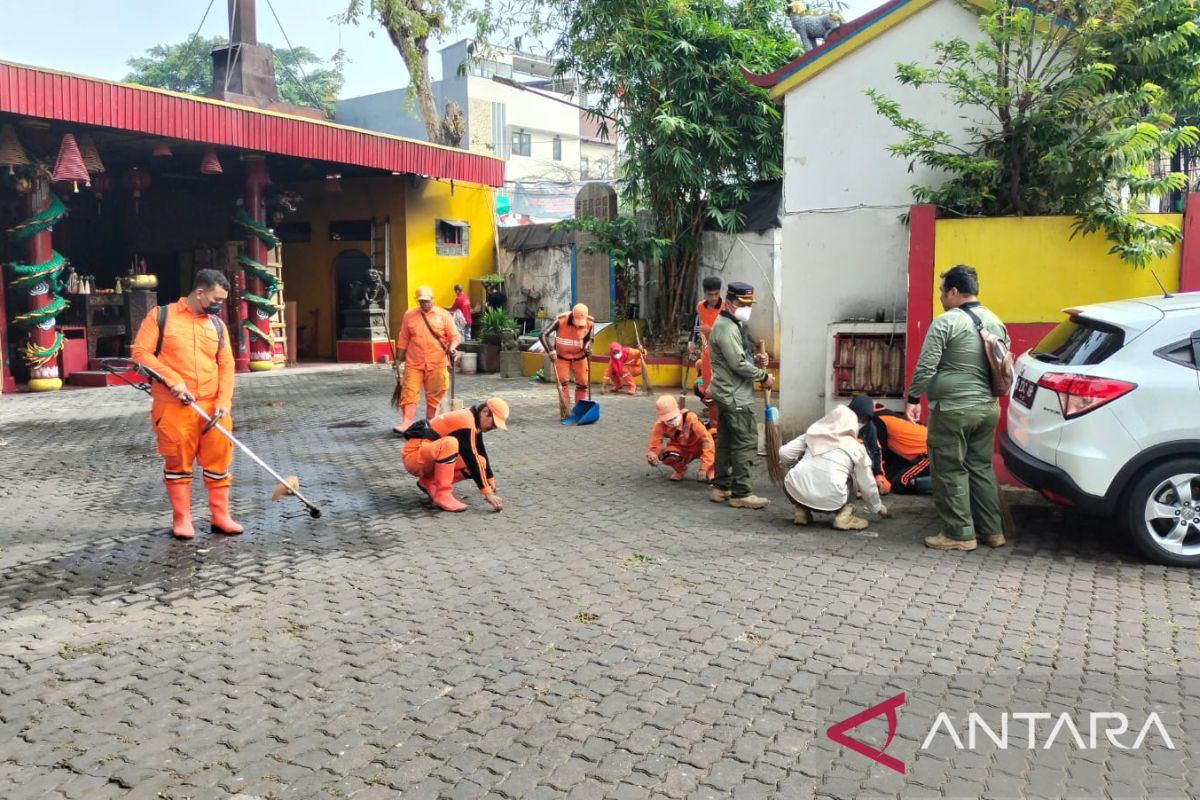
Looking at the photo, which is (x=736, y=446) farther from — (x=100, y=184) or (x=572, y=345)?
(x=100, y=184)

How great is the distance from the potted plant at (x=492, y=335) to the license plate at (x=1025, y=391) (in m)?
12.6

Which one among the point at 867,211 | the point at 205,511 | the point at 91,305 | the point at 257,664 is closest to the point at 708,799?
the point at 257,664

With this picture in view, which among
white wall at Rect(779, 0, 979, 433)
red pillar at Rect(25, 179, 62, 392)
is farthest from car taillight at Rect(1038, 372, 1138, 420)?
red pillar at Rect(25, 179, 62, 392)

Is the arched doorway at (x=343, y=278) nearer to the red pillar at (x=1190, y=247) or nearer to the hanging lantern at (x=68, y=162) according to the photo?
the hanging lantern at (x=68, y=162)

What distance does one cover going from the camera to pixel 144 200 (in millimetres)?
21094

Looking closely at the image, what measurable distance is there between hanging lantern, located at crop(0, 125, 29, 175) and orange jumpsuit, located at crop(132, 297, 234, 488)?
9.94 m

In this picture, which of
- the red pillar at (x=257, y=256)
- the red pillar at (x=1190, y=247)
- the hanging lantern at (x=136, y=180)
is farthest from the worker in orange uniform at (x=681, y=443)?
the hanging lantern at (x=136, y=180)

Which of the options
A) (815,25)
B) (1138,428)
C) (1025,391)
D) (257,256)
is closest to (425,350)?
(1025,391)

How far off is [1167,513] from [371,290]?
17250 millimetres

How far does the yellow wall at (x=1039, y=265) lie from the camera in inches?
324

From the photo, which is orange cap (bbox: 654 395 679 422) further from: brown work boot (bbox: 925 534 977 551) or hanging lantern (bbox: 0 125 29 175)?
hanging lantern (bbox: 0 125 29 175)

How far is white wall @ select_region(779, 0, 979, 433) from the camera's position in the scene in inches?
381

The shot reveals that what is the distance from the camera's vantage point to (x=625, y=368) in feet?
51.1

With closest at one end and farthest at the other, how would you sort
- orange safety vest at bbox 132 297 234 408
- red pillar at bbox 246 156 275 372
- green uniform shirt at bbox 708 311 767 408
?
orange safety vest at bbox 132 297 234 408 < green uniform shirt at bbox 708 311 767 408 < red pillar at bbox 246 156 275 372
